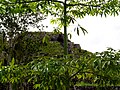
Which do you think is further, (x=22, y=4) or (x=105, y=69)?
(x=22, y=4)

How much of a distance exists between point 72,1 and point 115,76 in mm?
1240

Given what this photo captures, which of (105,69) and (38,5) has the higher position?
(38,5)

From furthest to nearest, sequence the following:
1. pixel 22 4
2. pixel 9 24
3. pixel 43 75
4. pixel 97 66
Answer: pixel 9 24 < pixel 22 4 < pixel 43 75 < pixel 97 66

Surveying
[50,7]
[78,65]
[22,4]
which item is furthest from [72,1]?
→ [78,65]

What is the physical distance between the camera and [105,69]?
332cm

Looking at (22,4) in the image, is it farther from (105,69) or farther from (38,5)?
(105,69)

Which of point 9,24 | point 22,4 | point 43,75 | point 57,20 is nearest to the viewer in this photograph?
point 43,75

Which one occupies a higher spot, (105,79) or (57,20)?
(57,20)

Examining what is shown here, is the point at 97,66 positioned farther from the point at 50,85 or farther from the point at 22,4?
the point at 22,4

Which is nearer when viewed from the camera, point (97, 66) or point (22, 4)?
point (97, 66)

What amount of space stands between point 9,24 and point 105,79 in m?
13.9

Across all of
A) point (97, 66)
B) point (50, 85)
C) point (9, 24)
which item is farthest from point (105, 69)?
point (9, 24)

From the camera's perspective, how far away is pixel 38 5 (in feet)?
14.2

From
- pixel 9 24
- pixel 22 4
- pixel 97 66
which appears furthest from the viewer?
pixel 9 24
